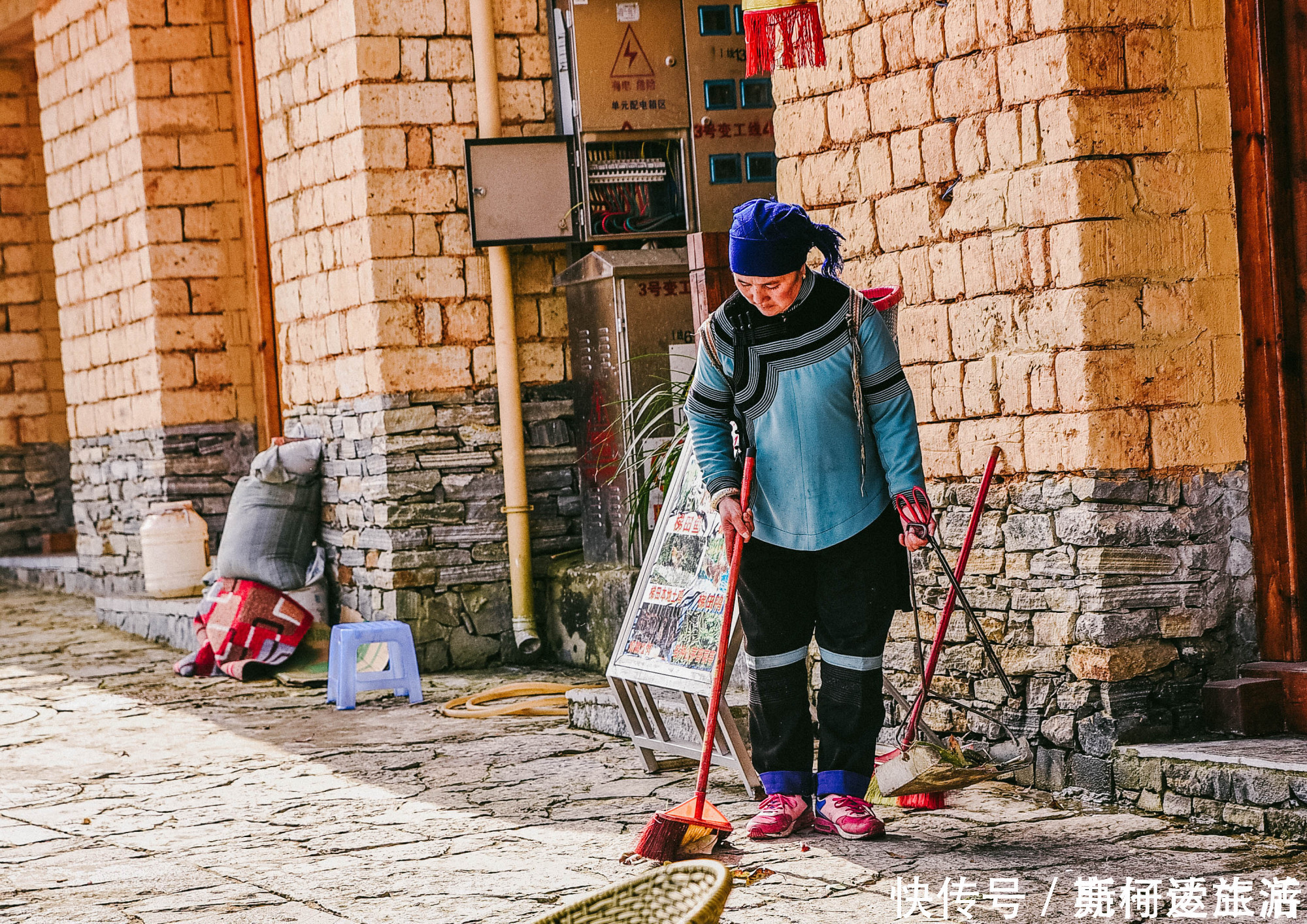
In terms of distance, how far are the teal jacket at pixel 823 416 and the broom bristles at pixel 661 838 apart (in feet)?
2.74

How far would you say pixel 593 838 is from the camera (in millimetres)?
4598

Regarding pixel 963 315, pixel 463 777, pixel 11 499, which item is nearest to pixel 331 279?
pixel 463 777

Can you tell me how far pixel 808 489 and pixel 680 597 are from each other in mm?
897

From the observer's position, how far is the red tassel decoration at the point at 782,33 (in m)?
5.40

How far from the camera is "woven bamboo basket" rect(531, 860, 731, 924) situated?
229cm

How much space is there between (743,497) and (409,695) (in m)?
3.17

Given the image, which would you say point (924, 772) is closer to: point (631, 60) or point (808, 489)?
point (808, 489)

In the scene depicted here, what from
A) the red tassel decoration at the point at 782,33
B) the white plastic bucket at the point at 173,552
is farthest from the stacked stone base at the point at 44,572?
the red tassel decoration at the point at 782,33

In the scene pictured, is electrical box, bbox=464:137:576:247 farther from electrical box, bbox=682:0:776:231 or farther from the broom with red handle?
the broom with red handle

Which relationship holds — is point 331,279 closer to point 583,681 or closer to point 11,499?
point 583,681

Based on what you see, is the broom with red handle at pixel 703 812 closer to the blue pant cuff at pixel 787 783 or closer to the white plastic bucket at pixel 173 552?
the blue pant cuff at pixel 787 783

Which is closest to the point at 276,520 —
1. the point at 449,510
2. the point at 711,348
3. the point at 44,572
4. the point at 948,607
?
the point at 449,510

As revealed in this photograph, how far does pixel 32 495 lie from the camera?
13.1 metres

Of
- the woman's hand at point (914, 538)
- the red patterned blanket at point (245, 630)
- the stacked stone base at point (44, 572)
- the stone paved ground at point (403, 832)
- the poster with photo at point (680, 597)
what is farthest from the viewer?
the stacked stone base at point (44, 572)
